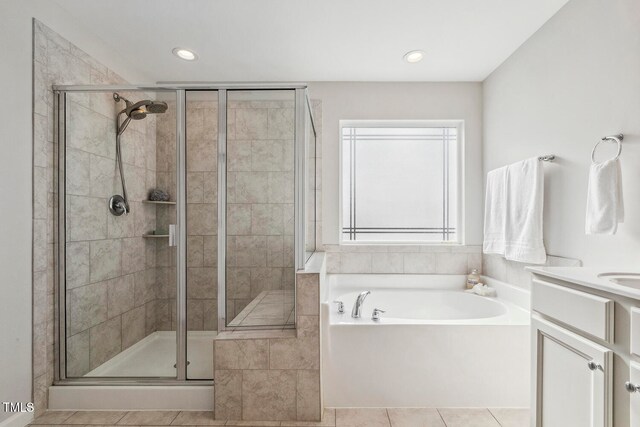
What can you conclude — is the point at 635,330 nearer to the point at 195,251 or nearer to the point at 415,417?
the point at 415,417

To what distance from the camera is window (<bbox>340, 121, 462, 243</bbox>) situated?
121 inches

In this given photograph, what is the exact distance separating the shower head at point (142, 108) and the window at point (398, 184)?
1.59 m

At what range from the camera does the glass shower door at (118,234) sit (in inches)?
77.5

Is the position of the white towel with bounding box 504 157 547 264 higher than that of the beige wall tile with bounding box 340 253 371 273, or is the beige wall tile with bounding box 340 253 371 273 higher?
the white towel with bounding box 504 157 547 264

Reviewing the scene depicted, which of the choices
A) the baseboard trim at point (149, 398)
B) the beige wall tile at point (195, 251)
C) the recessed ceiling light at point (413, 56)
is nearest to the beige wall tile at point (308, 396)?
the baseboard trim at point (149, 398)

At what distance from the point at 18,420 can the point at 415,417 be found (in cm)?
207

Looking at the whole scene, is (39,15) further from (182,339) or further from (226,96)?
(182,339)

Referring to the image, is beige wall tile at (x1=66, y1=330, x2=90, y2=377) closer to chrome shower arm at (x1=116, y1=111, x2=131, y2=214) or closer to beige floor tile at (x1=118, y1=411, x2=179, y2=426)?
beige floor tile at (x1=118, y1=411, x2=179, y2=426)

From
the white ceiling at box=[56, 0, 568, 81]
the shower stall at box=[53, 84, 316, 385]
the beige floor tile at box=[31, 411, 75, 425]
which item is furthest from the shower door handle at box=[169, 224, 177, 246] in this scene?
the white ceiling at box=[56, 0, 568, 81]

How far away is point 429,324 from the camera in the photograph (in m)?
1.99

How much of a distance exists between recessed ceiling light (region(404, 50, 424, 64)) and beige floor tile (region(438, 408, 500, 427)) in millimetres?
2337

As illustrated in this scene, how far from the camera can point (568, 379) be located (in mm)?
1191

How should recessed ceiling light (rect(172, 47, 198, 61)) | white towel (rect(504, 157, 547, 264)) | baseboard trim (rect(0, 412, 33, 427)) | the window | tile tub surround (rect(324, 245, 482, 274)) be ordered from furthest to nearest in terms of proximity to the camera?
the window → tile tub surround (rect(324, 245, 482, 274)) → recessed ceiling light (rect(172, 47, 198, 61)) → white towel (rect(504, 157, 547, 264)) → baseboard trim (rect(0, 412, 33, 427))

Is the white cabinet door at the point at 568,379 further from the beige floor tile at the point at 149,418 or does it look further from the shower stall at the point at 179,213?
the beige floor tile at the point at 149,418
